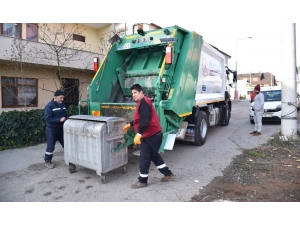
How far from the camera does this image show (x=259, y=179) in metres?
3.59

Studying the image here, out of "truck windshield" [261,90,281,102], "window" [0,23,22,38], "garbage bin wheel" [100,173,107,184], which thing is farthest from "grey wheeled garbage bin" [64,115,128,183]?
"truck windshield" [261,90,281,102]

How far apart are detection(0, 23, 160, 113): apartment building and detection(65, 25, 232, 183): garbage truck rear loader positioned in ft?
10.2

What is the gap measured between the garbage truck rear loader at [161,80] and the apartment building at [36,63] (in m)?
3.10

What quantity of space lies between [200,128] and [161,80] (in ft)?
7.27

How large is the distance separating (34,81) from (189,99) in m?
7.91

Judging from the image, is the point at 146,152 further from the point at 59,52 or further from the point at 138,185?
the point at 59,52

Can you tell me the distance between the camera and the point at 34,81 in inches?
381

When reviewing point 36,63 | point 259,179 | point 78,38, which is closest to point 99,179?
point 259,179

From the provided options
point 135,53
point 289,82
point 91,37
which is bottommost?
point 289,82

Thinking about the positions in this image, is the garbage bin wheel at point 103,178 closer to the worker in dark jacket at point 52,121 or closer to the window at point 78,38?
the worker in dark jacket at point 52,121

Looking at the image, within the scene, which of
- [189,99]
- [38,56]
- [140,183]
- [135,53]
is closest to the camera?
[140,183]
